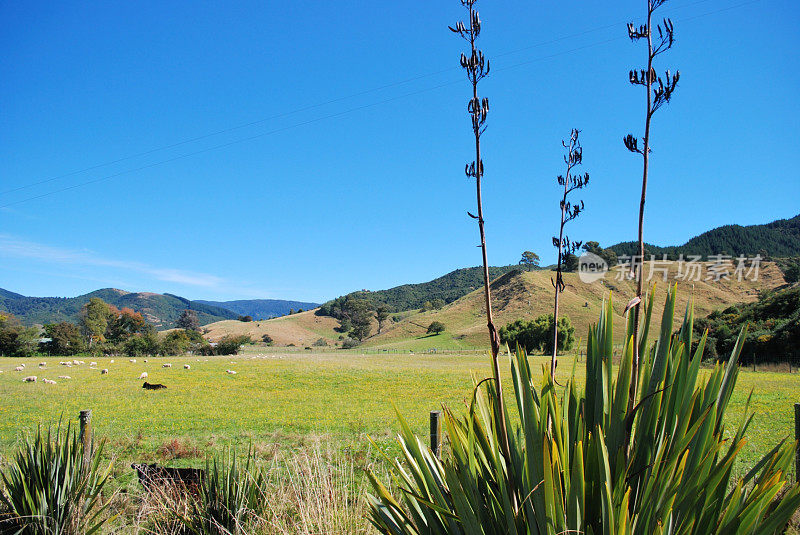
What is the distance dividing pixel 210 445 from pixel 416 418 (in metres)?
5.38

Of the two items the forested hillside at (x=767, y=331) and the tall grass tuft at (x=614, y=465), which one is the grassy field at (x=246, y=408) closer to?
the tall grass tuft at (x=614, y=465)

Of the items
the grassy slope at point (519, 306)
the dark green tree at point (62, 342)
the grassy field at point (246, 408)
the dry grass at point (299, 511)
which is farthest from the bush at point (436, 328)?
the dry grass at point (299, 511)

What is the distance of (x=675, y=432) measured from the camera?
149 centimetres

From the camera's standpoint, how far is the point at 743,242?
109 metres

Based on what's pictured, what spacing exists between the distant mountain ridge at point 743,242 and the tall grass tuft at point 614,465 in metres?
107

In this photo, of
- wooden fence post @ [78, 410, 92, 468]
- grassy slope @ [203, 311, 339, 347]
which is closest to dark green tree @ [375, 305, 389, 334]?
grassy slope @ [203, 311, 339, 347]

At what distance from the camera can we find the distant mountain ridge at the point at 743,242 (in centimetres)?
10331

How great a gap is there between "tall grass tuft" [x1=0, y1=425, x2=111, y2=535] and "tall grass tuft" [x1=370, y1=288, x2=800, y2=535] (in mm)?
3690

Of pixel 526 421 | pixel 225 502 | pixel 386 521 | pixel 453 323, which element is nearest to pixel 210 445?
pixel 225 502

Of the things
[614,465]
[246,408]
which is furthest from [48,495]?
→ [246,408]

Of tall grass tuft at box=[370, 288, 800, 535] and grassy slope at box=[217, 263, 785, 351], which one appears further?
grassy slope at box=[217, 263, 785, 351]

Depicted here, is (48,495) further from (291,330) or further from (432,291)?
(432,291)

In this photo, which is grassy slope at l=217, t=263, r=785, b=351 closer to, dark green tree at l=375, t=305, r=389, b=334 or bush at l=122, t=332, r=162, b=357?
dark green tree at l=375, t=305, r=389, b=334

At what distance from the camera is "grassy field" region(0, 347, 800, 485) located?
881cm
